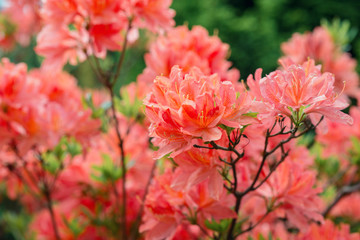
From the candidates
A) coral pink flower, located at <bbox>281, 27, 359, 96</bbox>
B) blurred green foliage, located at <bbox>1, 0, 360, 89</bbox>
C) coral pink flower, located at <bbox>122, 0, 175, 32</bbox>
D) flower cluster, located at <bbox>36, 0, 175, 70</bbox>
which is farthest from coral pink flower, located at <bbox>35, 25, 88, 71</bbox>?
blurred green foliage, located at <bbox>1, 0, 360, 89</bbox>

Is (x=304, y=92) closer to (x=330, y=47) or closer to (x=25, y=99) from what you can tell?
(x=25, y=99)

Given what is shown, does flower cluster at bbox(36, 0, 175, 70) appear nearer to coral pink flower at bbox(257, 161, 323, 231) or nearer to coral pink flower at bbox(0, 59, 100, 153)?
coral pink flower at bbox(0, 59, 100, 153)

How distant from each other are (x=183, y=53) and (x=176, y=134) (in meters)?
0.39

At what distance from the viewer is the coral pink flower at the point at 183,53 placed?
2.94 ft

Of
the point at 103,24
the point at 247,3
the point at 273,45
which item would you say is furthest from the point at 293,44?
the point at 247,3

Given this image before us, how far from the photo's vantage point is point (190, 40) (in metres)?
0.93

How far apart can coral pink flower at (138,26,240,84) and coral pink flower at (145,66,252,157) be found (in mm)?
341

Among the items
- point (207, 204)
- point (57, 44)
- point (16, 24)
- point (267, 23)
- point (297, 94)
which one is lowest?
point (207, 204)

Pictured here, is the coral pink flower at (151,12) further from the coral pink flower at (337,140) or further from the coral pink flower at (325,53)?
the coral pink flower at (325,53)

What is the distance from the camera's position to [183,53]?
906mm

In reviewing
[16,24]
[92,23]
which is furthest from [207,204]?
[16,24]

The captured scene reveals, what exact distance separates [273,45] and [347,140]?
3.57m

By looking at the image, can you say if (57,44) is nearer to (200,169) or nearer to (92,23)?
(92,23)

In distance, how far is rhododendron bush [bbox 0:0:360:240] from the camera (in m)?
0.55
